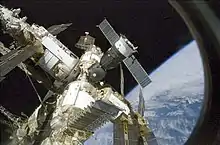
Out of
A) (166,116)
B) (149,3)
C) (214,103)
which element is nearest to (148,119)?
(166,116)

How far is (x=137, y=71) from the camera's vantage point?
4395 mm

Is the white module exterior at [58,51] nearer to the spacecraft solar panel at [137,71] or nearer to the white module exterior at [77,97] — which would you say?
the white module exterior at [77,97]

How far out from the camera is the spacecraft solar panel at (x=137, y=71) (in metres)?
4.32

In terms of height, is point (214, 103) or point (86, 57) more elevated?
point (86, 57)

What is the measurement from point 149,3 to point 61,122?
184 cm

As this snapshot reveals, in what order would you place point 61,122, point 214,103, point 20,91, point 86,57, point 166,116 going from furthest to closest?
point 20,91 → point 86,57 → point 166,116 → point 61,122 → point 214,103

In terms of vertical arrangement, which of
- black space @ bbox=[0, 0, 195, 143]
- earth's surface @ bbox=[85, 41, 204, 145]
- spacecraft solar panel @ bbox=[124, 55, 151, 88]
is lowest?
earth's surface @ bbox=[85, 41, 204, 145]

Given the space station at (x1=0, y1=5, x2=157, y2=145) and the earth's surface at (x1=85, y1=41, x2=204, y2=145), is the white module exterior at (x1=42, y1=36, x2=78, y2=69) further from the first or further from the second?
the earth's surface at (x1=85, y1=41, x2=204, y2=145)

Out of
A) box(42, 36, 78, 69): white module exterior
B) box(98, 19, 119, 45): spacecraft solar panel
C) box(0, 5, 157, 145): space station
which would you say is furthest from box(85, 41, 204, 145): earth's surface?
box(42, 36, 78, 69): white module exterior

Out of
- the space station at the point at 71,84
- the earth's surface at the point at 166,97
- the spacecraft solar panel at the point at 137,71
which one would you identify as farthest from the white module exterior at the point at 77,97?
the spacecraft solar panel at the point at 137,71

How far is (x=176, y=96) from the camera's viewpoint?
451 centimetres

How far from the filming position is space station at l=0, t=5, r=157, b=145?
401 centimetres

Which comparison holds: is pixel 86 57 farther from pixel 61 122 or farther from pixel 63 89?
pixel 61 122

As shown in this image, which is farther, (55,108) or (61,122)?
(55,108)
